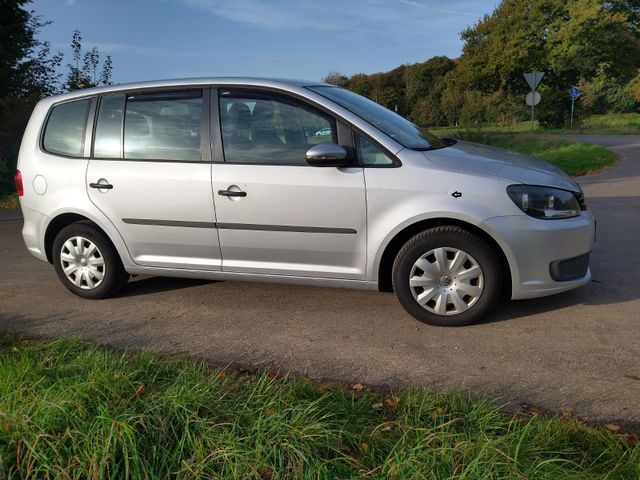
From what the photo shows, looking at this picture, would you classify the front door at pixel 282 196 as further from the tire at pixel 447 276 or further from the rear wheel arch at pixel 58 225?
the rear wheel arch at pixel 58 225

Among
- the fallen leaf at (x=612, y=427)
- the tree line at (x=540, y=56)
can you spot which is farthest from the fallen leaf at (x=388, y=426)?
the tree line at (x=540, y=56)

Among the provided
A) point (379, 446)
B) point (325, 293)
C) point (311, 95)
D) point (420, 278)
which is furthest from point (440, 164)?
point (379, 446)

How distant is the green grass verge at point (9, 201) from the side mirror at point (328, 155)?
1000 cm

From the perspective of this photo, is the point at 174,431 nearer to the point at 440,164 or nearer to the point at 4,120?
the point at 440,164

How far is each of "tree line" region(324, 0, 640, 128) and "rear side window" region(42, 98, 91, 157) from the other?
31.7 metres

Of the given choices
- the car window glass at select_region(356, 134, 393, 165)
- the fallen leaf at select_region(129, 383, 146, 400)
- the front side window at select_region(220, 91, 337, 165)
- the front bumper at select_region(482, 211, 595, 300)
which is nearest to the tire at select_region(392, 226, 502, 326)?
the front bumper at select_region(482, 211, 595, 300)

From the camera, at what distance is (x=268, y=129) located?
453cm

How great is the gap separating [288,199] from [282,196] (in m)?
0.05

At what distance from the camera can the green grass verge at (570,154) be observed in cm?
1490

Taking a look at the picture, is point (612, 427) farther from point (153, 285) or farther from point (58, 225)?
point (58, 225)

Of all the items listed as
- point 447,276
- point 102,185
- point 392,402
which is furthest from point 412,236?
point 102,185

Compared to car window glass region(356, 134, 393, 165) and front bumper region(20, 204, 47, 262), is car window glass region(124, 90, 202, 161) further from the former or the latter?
car window glass region(356, 134, 393, 165)

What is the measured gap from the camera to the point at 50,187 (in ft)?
16.8

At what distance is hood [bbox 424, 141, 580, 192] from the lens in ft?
13.6
